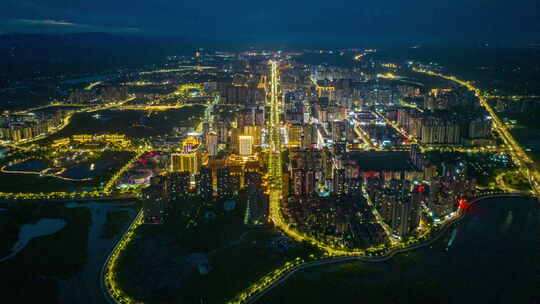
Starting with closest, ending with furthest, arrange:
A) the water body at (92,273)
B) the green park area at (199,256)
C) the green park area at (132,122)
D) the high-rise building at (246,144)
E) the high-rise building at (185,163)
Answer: the water body at (92,273) < the green park area at (199,256) < the high-rise building at (185,163) < the high-rise building at (246,144) < the green park area at (132,122)

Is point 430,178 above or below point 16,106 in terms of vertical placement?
below

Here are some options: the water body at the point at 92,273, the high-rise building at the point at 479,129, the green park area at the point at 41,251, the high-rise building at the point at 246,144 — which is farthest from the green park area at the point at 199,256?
the high-rise building at the point at 479,129

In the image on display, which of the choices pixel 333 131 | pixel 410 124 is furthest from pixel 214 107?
pixel 410 124

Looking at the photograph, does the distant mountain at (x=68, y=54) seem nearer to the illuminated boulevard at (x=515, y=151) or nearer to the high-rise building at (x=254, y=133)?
the high-rise building at (x=254, y=133)

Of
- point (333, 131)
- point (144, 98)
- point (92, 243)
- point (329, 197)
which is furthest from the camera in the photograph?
point (144, 98)

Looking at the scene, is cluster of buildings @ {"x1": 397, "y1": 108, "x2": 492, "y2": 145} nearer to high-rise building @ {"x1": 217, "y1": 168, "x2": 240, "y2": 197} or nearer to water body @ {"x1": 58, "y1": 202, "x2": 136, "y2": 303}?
high-rise building @ {"x1": 217, "y1": 168, "x2": 240, "y2": 197}

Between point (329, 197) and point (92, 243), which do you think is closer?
point (92, 243)

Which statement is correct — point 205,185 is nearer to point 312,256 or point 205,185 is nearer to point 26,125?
point 312,256

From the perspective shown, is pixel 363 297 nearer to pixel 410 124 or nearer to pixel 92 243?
pixel 92 243
